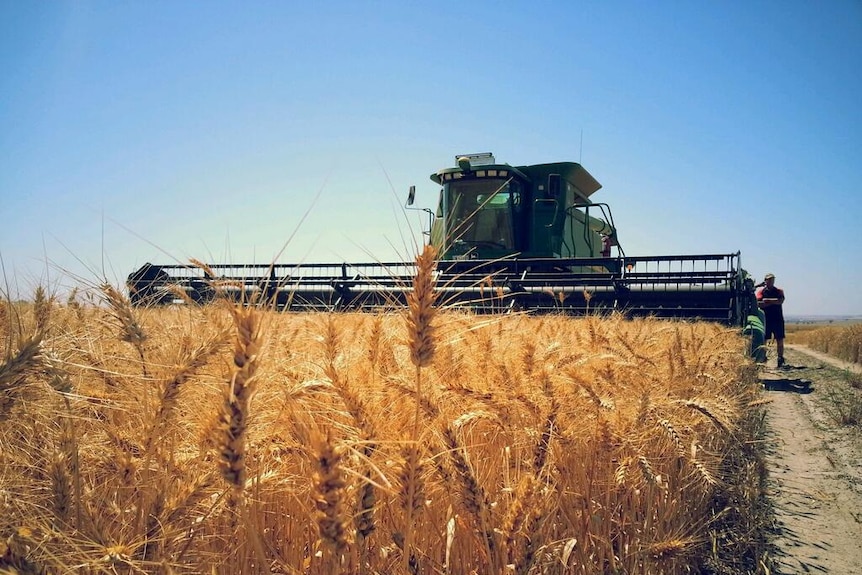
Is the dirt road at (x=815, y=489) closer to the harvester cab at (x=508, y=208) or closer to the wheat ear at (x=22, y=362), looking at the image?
the wheat ear at (x=22, y=362)

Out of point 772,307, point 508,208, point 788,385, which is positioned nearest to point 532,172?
point 508,208

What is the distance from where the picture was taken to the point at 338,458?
78cm

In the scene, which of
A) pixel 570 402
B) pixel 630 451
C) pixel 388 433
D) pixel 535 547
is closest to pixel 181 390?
pixel 388 433

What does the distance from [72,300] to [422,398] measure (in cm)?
270

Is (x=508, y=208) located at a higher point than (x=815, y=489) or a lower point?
higher

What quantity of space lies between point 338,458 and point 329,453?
18 millimetres

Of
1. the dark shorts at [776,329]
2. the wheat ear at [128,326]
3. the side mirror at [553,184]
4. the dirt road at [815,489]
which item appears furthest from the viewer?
the dark shorts at [776,329]

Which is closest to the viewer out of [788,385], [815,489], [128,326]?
[128,326]

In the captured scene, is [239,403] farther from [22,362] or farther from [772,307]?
[772,307]

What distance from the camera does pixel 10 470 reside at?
4.30ft

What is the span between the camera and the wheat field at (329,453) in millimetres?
973

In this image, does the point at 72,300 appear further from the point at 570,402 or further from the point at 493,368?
the point at 570,402

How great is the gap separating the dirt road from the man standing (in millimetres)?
4408

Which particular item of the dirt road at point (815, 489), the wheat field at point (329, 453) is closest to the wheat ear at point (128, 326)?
the wheat field at point (329, 453)
